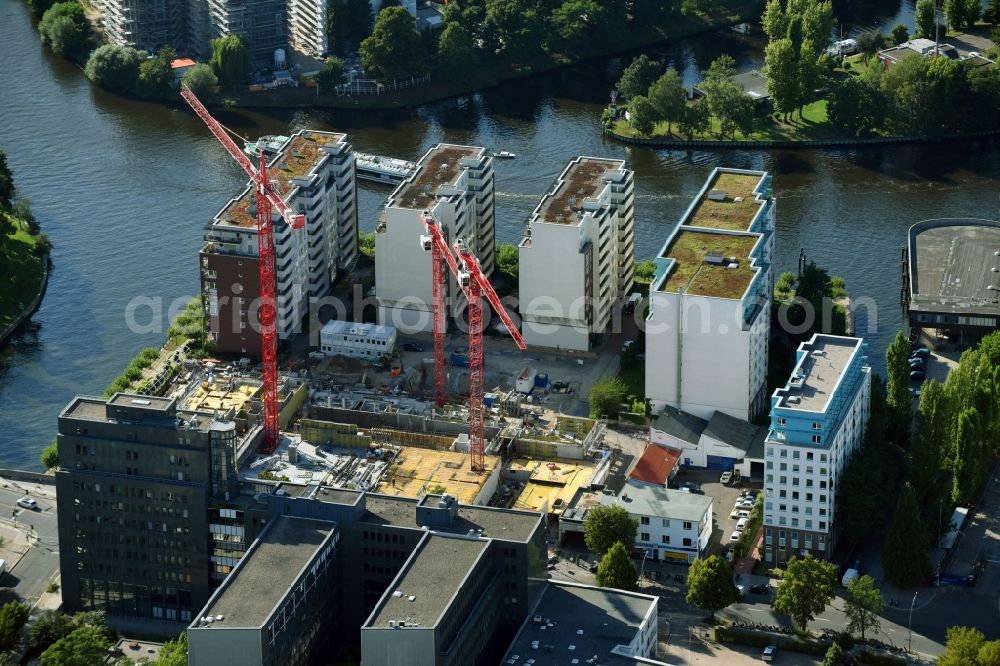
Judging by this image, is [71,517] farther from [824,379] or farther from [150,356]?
[824,379]

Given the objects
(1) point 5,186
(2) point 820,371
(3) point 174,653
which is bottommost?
(3) point 174,653

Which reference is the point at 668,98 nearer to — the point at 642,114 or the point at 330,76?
the point at 642,114

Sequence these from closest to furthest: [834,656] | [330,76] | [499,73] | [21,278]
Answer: [834,656] → [21,278] → [330,76] → [499,73]

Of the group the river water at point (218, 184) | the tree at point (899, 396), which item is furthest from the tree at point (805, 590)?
the river water at point (218, 184)

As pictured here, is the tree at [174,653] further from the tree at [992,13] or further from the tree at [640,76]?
the tree at [992,13]

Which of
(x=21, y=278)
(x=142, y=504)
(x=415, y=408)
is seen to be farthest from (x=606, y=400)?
(x=21, y=278)

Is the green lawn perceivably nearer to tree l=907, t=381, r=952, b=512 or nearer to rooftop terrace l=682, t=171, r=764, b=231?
rooftop terrace l=682, t=171, r=764, b=231
